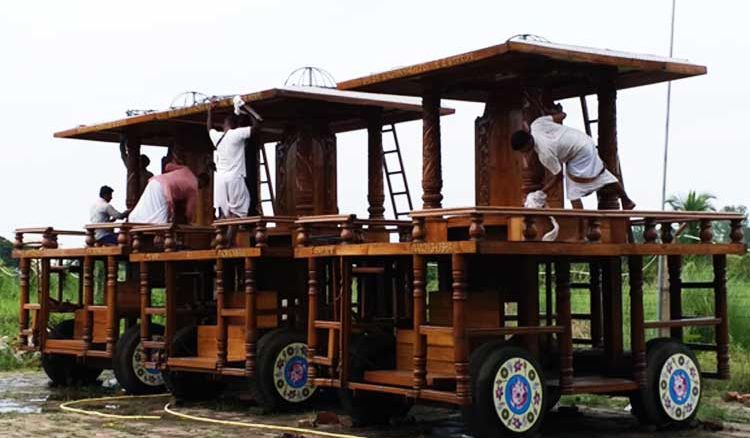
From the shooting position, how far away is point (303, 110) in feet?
54.3

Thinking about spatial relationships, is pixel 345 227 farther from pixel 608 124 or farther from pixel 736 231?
pixel 736 231

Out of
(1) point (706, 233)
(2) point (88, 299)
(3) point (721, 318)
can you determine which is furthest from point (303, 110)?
(3) point (721, 318)

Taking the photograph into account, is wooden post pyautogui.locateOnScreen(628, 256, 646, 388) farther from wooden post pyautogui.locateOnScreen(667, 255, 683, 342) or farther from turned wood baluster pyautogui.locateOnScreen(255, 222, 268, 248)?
turned wood baluster pyautogui.locateOnScreen(255, 222, 268, 248)

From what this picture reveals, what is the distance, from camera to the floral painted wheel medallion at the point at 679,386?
13.1 meters

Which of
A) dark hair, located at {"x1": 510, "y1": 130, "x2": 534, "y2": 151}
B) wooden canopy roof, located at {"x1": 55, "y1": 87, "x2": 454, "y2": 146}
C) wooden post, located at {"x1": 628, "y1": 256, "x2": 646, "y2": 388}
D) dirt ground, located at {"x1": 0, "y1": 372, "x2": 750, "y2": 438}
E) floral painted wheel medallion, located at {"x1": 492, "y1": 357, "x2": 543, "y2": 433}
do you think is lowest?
dirt ground, located at {"x1": 0, "y1": 372, "x2": 750, "y2": 438}

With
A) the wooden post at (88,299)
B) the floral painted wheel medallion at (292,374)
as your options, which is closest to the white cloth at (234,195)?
the floral painted wheel medallion at (292,374)

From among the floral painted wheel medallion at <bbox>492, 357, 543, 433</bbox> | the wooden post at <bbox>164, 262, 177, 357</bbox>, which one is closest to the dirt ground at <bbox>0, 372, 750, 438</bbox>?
the wooden post at <bbox>164, 262, 177, 357</bbox>

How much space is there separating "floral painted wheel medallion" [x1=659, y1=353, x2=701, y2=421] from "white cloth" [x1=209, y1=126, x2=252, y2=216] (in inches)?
218

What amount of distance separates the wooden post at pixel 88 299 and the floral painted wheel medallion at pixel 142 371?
853 millimetres

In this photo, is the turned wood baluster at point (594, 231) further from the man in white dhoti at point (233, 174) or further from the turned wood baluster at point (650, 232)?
the man in white dhoti at point (233, 174)

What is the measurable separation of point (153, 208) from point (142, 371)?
7.08 ft

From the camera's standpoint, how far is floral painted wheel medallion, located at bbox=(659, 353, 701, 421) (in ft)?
43.1

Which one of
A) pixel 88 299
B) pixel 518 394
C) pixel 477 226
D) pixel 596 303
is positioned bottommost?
pixel 518 394

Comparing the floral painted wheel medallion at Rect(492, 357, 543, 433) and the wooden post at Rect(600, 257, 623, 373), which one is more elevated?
the wooden post at Rect(600, 257, 623, 373)
